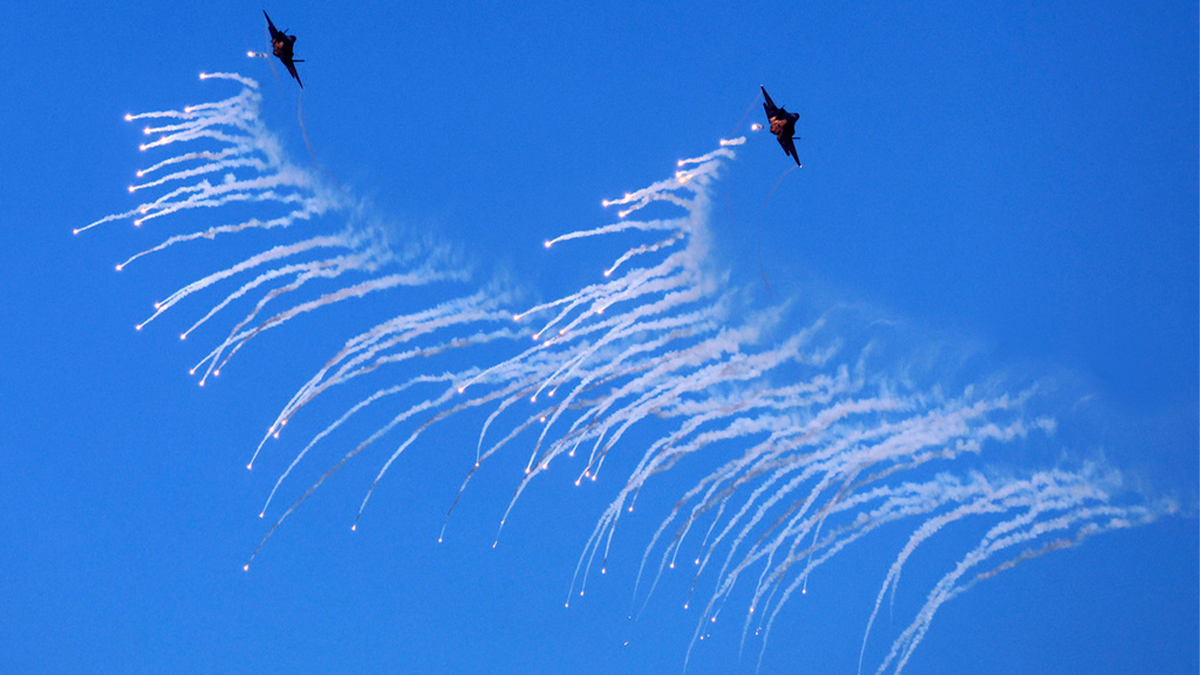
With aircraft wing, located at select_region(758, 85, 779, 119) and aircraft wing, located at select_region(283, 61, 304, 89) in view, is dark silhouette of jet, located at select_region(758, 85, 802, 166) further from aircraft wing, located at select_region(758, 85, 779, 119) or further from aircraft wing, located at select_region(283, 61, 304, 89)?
aircraft wing, located at select_region(283, 61, 304, 89)

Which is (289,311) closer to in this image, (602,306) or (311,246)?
(311,246)

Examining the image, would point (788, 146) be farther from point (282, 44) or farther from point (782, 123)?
point (282, 44)

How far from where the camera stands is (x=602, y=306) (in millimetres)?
35281

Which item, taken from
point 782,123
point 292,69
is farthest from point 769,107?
point 292,69

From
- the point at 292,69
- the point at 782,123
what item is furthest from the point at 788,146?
the point at 292,69

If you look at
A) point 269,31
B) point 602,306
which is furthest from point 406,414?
point 269,31

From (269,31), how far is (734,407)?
25980 mm

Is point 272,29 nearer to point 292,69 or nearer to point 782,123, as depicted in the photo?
point 292,69

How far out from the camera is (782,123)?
3841cm

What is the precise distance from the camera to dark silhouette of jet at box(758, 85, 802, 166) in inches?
1515

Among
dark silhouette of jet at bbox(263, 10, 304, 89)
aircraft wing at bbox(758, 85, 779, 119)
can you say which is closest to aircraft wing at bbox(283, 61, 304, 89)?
dark silhouette of jet at bbox(263, 10, 304, 89)

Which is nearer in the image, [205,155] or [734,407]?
[734,407]

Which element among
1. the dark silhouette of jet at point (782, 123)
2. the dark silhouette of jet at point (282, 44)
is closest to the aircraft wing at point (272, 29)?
the dark silhouette of jet at point (282, 44)

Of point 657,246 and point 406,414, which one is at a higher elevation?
point 657,246
